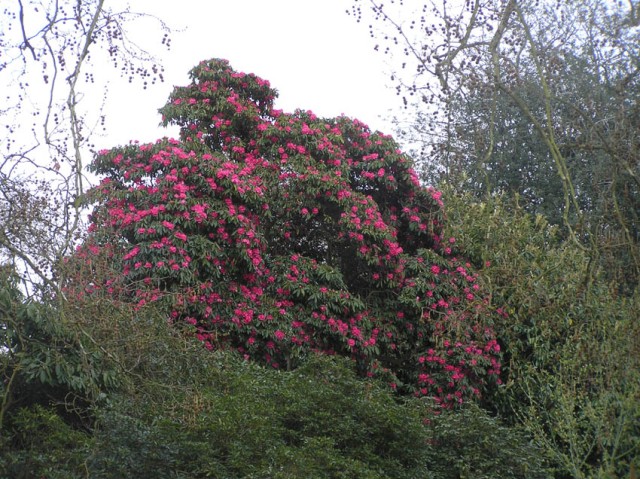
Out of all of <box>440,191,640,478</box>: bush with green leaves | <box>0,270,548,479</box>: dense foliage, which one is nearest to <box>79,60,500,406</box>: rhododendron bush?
<box>440,191,640,478</box>: bush with green leaves

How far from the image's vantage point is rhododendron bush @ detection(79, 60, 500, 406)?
8359 millimetres

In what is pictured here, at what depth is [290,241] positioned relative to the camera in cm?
966

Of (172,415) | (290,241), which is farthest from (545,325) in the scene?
(172,415)

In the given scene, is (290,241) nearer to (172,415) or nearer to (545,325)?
(545,325)

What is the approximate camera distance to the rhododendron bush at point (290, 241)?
27.4ft

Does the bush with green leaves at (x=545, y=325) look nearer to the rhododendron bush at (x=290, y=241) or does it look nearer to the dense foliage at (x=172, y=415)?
the rhododendron bush at (x=290, y=241)

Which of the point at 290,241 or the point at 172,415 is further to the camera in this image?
the point at 290,241

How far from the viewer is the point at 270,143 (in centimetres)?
970

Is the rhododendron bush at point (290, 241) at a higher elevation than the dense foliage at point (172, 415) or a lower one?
higher

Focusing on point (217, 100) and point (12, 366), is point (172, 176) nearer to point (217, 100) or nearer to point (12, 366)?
point (217, 100)

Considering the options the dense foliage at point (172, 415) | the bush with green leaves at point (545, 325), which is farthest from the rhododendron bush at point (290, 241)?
the dense foliage at point (172, 415)

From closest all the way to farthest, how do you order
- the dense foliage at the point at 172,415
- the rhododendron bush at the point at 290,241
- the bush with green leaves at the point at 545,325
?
the dense foliage at the point at 172,415 < the bush with green leaves at the point at 545,325 < the rhododendron bush at the point at 290,241

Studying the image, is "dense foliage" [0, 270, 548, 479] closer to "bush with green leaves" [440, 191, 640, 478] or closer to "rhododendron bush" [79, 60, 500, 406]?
"bush with green leaves" [440, 191, 640, 478]

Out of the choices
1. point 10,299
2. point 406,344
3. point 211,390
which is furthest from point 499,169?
point 10,299
